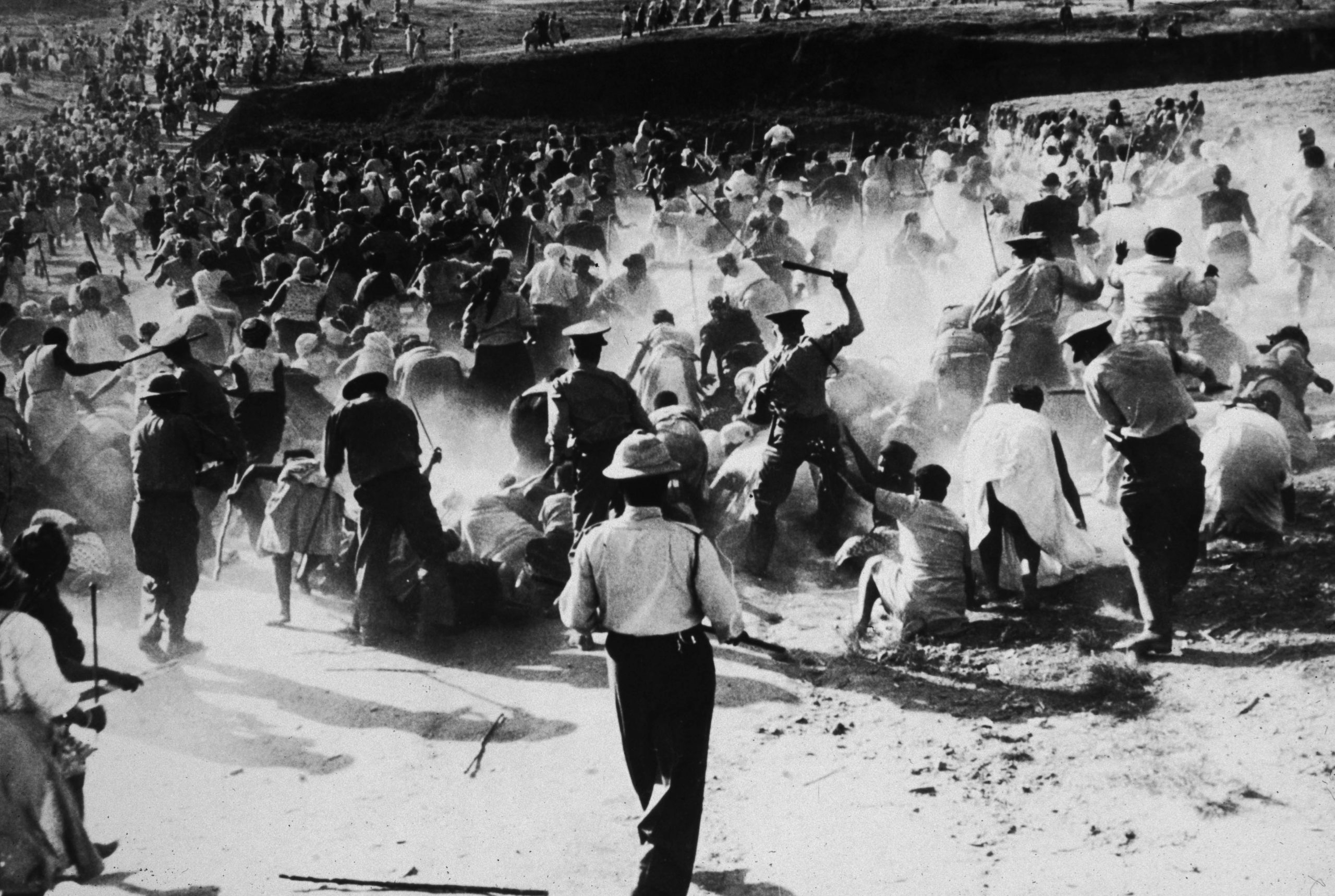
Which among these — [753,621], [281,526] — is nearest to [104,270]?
[281,526]

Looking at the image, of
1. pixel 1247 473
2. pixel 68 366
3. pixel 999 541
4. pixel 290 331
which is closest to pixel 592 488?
pixel 999 541

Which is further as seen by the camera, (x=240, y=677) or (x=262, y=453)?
(x=262, y=453)

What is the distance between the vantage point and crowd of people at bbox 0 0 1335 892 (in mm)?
5152

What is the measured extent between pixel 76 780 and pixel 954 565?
4089 mm

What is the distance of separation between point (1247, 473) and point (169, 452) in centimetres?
586

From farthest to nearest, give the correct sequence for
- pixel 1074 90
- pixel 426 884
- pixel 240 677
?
pixel 1074 90 → pixel 240 677 → pixel 426 884

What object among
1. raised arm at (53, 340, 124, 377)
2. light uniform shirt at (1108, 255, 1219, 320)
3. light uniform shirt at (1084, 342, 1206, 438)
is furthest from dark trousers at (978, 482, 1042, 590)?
raised arm at (53, 340, 124, 377)

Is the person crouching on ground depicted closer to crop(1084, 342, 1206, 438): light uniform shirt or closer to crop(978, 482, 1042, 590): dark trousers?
crop(978, 482, 1042, 590): dark trousers

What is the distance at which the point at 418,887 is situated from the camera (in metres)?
4.92

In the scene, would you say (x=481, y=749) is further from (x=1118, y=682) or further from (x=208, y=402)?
(x=208, y=402)

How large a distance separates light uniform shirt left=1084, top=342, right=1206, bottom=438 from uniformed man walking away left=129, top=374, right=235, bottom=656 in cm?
479

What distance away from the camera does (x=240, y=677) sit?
720 centimetres

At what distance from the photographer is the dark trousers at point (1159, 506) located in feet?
19.1

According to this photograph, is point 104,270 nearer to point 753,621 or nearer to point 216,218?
point 216,218
